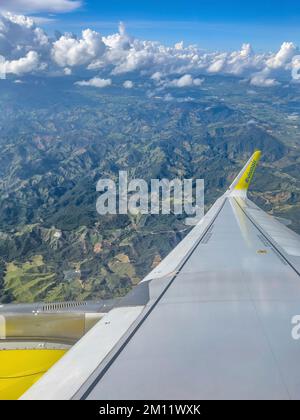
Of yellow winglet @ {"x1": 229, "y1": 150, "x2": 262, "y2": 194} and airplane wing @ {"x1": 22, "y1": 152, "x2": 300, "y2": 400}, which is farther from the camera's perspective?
yellow winglet @ {"x1": 229, "y1": 150, "x2": 262, "y2": 194}

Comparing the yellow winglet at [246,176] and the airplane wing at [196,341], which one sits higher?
the yellow winglet at [246,176]

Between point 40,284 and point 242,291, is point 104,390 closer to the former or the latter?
point 242,291

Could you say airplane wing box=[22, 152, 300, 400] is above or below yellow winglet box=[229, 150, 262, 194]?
below

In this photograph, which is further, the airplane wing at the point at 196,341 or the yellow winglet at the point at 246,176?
the yellow winglet at the point at 246,176

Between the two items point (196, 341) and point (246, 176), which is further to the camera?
point (246, 176)

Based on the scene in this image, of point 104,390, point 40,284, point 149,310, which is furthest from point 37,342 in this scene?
point 40,284
